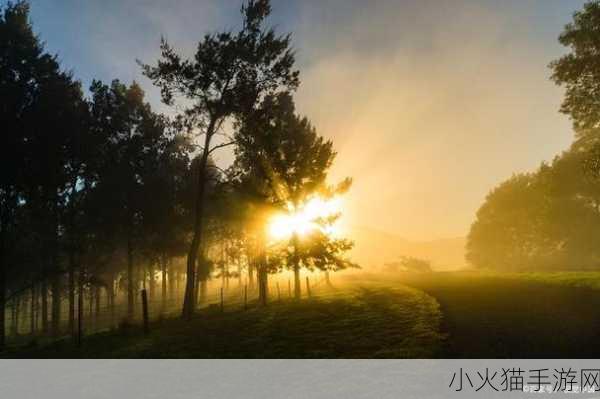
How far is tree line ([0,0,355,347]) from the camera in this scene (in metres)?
21.9

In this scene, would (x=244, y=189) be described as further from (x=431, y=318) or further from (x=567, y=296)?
(x=567, y=296)

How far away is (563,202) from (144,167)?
59129 millimetres

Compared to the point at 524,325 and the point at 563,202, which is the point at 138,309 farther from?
the point at 563,202

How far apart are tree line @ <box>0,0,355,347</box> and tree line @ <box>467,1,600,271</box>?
1884 cm

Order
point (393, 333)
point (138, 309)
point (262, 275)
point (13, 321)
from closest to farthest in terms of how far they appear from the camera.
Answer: point (393, 333), point (262, 275), point (13, 321), point (138, 309)

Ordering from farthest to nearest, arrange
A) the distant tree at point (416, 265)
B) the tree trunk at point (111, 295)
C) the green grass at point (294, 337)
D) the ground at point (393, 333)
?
the distant tree at point (416, 265)
the tree trunk at point (111, 295)
the green grass at point (294, 337)
the ground at point (393, 333)

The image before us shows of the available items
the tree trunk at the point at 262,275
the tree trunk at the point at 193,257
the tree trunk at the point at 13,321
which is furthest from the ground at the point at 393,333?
the tree trunk at the point at 13,321

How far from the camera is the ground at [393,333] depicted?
31.0 ft

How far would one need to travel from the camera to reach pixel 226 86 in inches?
930

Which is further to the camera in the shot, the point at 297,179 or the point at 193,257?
the point at 297,179

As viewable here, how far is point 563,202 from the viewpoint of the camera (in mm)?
53750

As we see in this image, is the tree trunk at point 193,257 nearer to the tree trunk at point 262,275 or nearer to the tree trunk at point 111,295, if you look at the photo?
the tree trunk at point 262,275

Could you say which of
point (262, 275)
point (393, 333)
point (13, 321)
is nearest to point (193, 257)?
point (262, 275)

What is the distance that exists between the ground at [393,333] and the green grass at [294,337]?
34 mm
